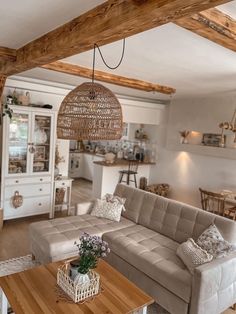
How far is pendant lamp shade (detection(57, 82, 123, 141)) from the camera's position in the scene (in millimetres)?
1881

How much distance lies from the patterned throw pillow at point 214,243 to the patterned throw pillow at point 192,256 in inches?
3.3

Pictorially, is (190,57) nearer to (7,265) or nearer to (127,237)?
(127,237)

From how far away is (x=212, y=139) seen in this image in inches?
211

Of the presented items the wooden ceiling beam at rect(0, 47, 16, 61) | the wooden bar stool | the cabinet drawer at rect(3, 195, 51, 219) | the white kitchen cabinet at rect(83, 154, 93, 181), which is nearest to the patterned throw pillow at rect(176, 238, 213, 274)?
the wooden ceiling beam at rect(0, 47, 16, 61)

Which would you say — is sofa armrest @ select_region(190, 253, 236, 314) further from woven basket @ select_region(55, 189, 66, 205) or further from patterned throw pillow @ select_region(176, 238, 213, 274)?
woven basket @ select_region(55, 189, 66, 205)

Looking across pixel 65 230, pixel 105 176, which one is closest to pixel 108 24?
pixel 65 230

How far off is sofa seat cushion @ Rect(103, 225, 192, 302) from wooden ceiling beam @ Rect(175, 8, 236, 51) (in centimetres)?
198

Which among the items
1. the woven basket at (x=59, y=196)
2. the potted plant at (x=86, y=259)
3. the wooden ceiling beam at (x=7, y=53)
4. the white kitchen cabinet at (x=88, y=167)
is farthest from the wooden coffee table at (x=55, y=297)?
the white kitchen cabinet at (x=88, y=167)

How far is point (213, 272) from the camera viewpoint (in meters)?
2.28

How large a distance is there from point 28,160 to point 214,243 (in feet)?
10.7

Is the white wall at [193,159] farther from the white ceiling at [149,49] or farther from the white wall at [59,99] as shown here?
the white ceiling at [149,49]

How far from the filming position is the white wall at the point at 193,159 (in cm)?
509

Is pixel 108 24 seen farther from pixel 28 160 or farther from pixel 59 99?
pixel 59 99

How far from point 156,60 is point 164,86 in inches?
67.9
